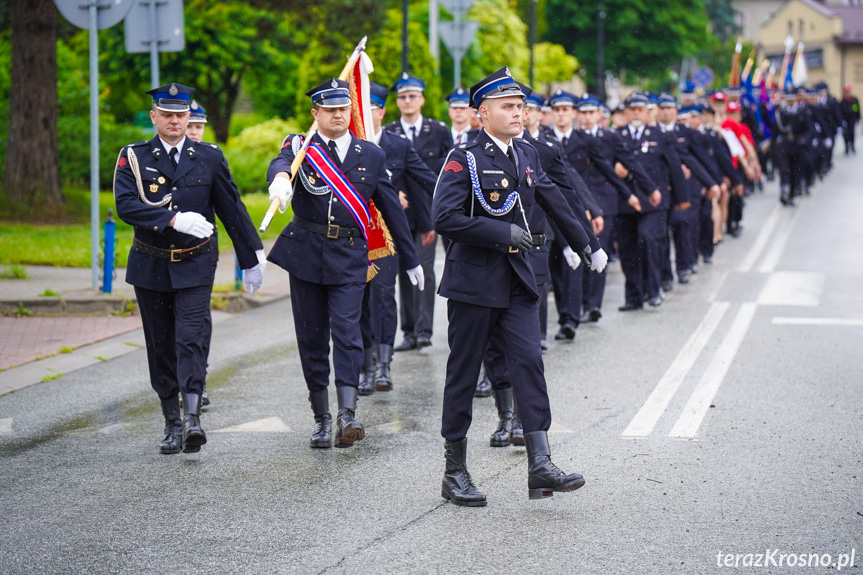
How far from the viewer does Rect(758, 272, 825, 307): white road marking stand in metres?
12.2

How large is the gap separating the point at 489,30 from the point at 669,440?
99.7 ft

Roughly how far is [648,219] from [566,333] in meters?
2.56

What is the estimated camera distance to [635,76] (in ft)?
187

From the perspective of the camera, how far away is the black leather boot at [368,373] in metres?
8.34

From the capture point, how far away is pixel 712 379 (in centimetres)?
848

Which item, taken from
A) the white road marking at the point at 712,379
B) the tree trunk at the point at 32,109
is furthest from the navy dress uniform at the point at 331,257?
the tree trunk at the point at 32,109

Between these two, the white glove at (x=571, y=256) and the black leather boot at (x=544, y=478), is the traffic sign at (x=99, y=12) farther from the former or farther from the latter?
the black leather boot at (x=544, y=478)

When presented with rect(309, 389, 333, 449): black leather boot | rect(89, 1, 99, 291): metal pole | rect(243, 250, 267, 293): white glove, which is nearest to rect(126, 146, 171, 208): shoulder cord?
rect(243, 250, 267, 293): white glove

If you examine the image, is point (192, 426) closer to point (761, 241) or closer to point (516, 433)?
point (516, 433)

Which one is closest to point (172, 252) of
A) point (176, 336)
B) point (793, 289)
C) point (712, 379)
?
point (176, 336)

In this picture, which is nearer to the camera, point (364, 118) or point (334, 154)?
point (334, 154)

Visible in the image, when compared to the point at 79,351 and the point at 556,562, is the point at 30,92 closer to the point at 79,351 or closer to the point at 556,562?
Result: the point at 79,351

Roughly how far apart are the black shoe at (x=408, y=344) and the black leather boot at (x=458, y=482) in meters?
4.14

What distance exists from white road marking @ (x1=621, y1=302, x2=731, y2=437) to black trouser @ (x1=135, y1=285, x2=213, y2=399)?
2454mm
